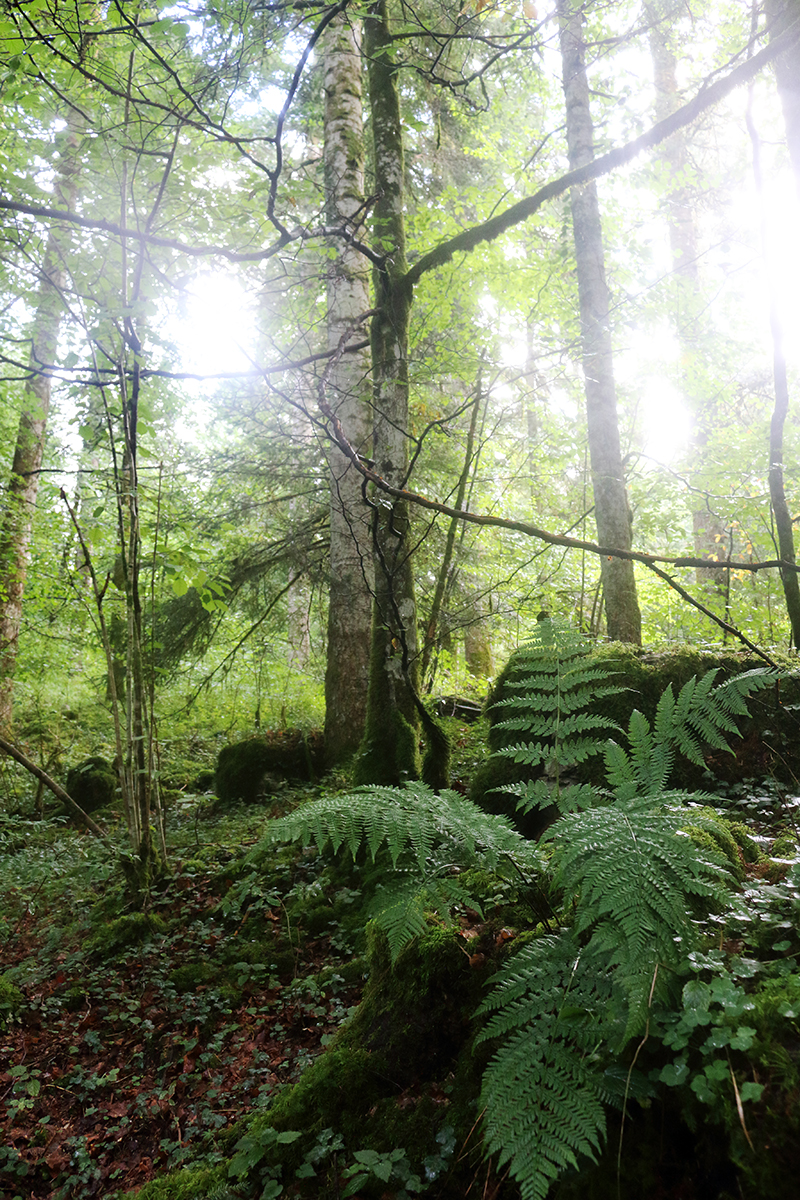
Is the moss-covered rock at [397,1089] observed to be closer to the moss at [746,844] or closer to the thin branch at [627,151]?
the moss at [746,844]

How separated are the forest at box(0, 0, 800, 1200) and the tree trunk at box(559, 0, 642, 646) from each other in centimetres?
5

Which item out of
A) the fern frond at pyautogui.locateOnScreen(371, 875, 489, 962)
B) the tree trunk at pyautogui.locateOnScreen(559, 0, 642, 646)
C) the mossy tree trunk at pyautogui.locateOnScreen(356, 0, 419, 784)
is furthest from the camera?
the tree trunk at pyautogui.locateOnScreen(559, 0, 642, 646)

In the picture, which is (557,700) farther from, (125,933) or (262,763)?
(262,763)

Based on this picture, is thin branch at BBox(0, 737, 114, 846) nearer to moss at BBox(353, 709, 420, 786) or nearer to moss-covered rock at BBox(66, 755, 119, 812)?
moss at BBox(353, 709, 420, 786)

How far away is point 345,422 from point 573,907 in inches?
205

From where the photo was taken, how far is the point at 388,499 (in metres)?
4.74

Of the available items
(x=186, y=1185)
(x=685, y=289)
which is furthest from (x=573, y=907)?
(x=685, y=289)

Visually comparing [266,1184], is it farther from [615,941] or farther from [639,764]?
[639,764]

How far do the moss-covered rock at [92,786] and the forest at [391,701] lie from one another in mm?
59

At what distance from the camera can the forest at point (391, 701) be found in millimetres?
1552

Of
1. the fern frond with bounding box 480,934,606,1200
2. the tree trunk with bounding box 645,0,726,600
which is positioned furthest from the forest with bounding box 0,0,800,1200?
the tree trunk with bounding box 645,0,726,600


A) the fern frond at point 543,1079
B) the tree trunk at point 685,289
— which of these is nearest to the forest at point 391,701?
the fern frond at point 543,1079

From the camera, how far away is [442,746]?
416cm

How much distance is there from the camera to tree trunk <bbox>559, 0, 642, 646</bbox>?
6473mm
